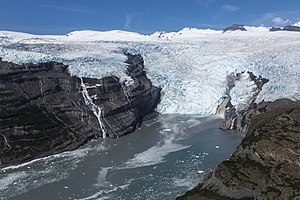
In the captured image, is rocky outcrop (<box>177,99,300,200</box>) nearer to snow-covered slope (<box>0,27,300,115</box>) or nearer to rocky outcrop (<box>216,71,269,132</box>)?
rocky outcrop (<box>216,71,269,132</box>)

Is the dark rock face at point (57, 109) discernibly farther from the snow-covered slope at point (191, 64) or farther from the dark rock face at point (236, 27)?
the dark rock face at point (236, 27)

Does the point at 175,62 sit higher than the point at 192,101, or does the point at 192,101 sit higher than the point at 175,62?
the point at 175,62

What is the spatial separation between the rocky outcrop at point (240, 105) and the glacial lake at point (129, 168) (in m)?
0.74

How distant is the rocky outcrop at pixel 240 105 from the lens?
990 inches

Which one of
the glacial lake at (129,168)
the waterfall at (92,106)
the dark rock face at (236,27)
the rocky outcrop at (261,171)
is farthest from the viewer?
the dark rock face at (236,27)

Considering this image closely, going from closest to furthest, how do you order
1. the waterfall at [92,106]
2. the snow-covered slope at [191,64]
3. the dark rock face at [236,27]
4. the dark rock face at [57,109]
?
the dark rock face at [57,109]
the waterfall at [92,106]
the snow-covered slope at [191,64]
the dark rock face at [236,27]

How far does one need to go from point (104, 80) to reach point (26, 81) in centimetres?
477

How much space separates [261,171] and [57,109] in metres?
14.8

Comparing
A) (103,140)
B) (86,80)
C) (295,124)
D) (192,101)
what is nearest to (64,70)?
(86,80)

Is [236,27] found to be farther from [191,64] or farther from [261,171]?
[261,171]

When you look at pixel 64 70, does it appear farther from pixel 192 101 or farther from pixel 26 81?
pixel 192 101

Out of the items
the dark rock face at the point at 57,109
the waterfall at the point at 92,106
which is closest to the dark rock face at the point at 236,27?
the dark rock face at the point at 57,109

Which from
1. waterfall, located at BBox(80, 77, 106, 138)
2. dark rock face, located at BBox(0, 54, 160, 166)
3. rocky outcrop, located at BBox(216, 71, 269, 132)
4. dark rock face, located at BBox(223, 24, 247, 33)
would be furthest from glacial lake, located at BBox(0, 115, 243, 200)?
dark rock face, located at BBox(223, 24, 247, 33)

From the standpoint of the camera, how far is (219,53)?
3684cm
